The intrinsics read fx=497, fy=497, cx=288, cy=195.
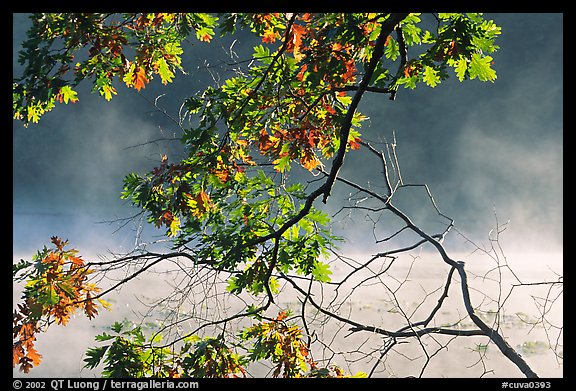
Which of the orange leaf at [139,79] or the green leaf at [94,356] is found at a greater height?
the orange leaf at [139,79]

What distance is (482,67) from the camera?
256 centimetres

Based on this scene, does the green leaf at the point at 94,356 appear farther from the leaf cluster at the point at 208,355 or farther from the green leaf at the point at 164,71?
the green leaf at the point at 164,71

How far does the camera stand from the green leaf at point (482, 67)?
255cm

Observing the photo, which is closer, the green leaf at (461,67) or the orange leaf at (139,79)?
the green leaf at (461,67)

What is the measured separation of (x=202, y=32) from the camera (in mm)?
2773

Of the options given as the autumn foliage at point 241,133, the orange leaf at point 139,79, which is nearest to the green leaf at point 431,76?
the autumn foliage at point 241,133

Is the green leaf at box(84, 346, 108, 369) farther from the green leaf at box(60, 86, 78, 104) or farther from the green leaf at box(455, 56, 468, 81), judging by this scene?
the green leaf at box(455, 56, 468, 81)

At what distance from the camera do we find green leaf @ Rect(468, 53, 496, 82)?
8.36 feet

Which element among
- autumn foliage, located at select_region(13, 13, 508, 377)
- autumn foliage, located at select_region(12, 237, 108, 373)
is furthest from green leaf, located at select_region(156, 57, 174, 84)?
autumn foliage, located at select_region(12, 237, 108, 373)

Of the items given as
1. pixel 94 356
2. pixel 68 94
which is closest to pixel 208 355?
pixel 94 356
